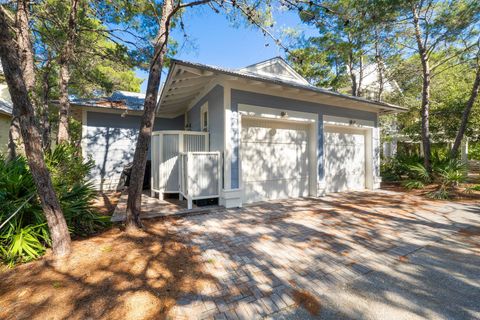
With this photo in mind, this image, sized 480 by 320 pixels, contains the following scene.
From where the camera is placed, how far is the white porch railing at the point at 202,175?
4.76 m

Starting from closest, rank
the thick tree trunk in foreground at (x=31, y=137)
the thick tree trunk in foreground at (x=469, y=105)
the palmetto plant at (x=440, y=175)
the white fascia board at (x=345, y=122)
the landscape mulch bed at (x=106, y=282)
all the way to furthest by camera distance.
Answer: the landscape mulch bed at (x=106, y=282) → the thick tree trunk in foreground at (x=31, y=137) → the palmetto plant at (x=440, y=175) → the white fascia board at (x=345, y=122) → the thick tree trunk in foreground at (x=469, y=105)

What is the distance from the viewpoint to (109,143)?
27.2ft

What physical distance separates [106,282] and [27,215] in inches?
74.8

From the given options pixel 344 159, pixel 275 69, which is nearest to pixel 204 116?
pixel 275 69

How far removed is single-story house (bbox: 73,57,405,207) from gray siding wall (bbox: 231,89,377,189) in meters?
0.02

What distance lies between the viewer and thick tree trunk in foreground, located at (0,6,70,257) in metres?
2.27

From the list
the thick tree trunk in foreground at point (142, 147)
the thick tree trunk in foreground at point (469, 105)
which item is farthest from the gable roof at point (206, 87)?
the thick tree trunk in foreground at point (469, 105)

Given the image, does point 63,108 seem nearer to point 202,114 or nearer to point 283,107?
point 202,114

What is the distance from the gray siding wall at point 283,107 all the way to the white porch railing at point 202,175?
0.41 m

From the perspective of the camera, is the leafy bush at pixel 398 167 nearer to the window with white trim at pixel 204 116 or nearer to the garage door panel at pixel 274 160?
the garage door panel at pixel 274 160

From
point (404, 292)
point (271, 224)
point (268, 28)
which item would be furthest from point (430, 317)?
point (268, 28)

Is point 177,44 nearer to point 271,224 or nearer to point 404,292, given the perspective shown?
point 271,224

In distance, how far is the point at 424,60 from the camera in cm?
774

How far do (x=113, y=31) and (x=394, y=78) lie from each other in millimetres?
14098
